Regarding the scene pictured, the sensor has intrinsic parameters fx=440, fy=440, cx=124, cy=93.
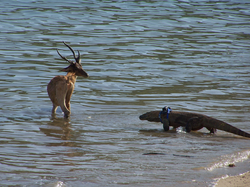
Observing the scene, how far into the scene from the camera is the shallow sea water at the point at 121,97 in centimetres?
571

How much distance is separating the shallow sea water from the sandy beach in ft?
0.53

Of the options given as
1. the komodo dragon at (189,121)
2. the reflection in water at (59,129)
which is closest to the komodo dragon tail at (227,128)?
the komodo dragon at (189,121)

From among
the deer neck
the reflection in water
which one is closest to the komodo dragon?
the reflection in water

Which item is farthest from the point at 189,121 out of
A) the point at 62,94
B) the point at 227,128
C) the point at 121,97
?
the point at 121,97

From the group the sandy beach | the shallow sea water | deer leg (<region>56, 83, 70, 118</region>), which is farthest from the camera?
deer leg (<region>56, 83, 70, 118</region>)

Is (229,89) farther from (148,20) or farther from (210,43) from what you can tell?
(148,20)

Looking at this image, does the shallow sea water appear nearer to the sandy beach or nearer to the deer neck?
the sandy beach

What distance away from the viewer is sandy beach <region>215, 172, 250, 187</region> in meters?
5.05

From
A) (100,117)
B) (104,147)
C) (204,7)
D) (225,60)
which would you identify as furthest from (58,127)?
(204,7)

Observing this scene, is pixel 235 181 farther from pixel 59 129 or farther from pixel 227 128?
pixel 59 129

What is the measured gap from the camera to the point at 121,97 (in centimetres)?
1052

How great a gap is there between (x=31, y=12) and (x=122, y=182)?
855 inches

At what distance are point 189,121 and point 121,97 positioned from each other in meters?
3.10

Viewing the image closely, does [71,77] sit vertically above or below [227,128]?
above
